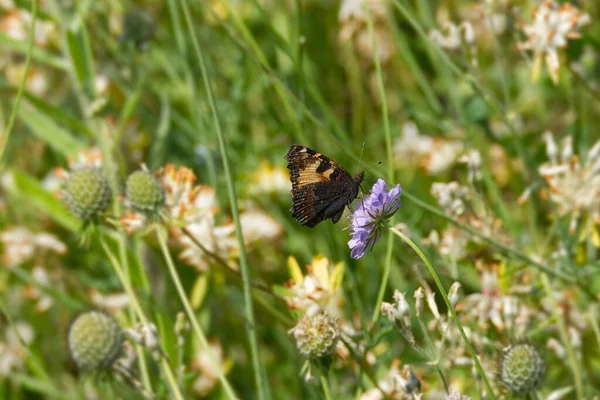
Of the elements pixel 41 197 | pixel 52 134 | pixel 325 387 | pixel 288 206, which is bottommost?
pixel 325 387

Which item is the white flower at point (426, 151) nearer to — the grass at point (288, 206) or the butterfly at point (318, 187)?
the grass at point (288, 206)

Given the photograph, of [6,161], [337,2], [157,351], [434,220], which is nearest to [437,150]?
[434,220]

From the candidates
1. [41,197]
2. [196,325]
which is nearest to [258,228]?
[41,197]

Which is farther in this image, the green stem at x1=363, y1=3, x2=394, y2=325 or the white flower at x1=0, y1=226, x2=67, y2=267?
the white flower at x1=0, y1=226, x2=67, y2=267

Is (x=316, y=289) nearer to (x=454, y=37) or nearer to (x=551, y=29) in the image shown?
(x=454, y=37)

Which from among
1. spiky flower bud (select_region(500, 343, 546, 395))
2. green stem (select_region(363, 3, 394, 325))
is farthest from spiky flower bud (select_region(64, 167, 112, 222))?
spiky flower bud (select_region(500, 343, 546, 395))

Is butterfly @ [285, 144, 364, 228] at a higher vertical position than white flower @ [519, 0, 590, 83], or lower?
lower

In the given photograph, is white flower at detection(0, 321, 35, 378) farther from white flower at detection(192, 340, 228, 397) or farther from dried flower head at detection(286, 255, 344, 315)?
dried flower head at detection(286, 255, 344, 315)
